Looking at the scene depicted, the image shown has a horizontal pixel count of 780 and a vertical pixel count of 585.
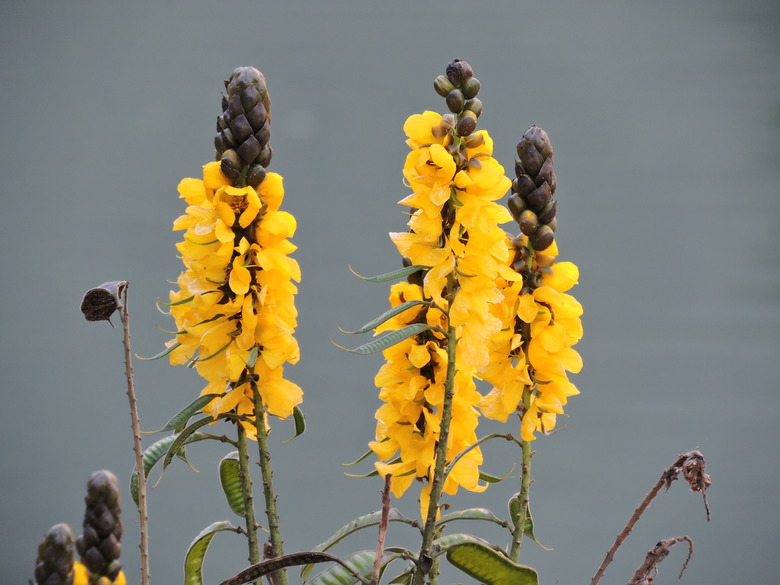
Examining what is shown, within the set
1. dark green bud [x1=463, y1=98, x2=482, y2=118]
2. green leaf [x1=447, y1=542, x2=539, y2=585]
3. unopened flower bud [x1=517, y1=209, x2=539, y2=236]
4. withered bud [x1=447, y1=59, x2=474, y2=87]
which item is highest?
withered bud [x1=447, y1=59, x2=474, y2=87]

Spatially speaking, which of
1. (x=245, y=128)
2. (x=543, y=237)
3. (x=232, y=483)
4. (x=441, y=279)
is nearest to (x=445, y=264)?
(x=441, y=279)

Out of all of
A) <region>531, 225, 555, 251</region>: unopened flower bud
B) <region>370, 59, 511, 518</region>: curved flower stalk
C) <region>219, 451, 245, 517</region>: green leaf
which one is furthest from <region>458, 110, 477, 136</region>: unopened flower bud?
<region>219, 451, 245, 517</region>: green leaf

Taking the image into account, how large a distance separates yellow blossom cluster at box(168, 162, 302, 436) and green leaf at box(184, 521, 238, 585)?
0.13 m

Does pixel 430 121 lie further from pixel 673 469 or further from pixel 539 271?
pixel 673 469

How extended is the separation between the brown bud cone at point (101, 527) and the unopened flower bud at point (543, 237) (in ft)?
1.56

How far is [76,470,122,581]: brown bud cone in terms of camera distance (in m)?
0.52

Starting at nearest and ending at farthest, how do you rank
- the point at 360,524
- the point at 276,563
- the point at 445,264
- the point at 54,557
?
the point at 54,557 → the point at 276,563 → the point at 445,264 → the point at 360,524

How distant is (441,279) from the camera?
0.80 meters

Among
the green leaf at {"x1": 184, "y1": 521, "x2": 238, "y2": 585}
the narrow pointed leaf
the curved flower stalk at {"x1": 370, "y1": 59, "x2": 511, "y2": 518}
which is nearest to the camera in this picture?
the narrow pointed leaf

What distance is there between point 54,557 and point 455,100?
51cm

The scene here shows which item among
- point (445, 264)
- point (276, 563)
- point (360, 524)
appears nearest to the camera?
point (276, 563)

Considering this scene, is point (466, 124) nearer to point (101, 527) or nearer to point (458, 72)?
point (458, 72)

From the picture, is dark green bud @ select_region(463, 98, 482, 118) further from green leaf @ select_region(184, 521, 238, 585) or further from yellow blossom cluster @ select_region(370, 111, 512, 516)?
green leaf @ select_region(184, 521, 238, 585)

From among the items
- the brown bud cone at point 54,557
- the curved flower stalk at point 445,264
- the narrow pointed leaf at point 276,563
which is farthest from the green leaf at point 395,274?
the brown bud cone at point 54,557
